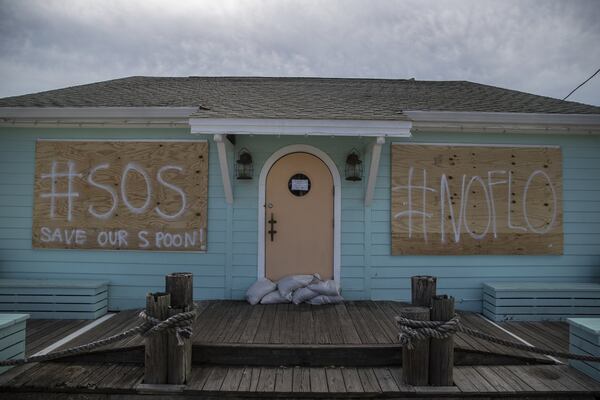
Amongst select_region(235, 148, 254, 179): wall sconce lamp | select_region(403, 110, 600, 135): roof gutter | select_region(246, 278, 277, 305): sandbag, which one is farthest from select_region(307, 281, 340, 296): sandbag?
select_region(403, 110, 600, 135): roof gutter

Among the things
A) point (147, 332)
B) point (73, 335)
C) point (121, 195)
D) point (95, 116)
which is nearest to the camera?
point (147, 332)

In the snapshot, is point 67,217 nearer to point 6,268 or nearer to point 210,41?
point 6,268

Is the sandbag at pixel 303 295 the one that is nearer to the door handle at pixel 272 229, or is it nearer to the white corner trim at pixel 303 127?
the door handle at pixel 272 229

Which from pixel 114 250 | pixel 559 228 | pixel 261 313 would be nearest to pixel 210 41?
pixel 114 250

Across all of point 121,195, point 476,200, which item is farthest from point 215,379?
point 476,200

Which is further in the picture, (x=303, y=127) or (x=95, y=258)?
(x=95, y=258)

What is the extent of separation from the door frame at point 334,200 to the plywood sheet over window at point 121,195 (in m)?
0.79

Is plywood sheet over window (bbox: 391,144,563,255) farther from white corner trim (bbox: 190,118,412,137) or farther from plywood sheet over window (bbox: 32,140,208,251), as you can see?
plywood sheet over window (bbox: 32,140,208,251)

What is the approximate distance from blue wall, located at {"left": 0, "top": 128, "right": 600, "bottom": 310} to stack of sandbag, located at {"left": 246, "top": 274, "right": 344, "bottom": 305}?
0.89 ft

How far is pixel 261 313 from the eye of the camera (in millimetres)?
3947

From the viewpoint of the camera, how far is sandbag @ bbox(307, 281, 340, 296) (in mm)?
4246

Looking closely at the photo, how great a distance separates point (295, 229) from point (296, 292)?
2.81 ft

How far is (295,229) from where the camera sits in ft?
14.9

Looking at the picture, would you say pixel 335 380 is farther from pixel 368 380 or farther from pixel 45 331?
pixel 45 331
